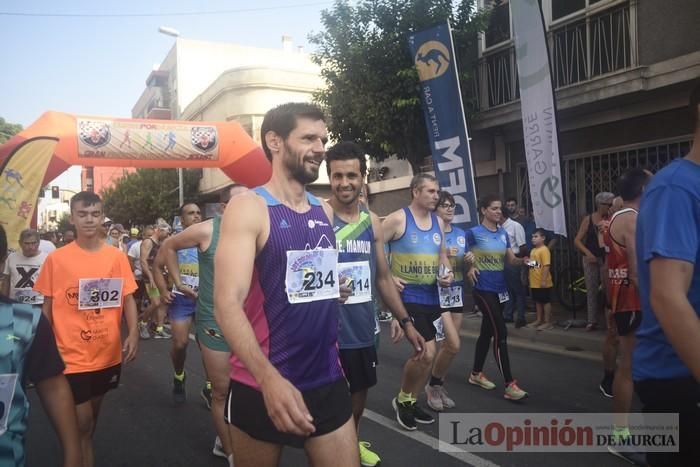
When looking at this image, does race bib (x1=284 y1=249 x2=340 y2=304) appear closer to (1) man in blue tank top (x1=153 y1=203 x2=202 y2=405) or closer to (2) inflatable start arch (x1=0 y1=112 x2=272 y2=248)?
(1) man in blue tank top (x1=153 y1=203 x2=202 y2=405)

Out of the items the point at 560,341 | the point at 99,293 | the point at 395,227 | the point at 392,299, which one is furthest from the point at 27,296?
the point at 560,341

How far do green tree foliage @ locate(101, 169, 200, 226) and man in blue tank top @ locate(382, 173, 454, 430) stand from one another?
3052 centimetres

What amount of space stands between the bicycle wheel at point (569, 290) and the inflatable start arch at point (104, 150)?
6.15 metres

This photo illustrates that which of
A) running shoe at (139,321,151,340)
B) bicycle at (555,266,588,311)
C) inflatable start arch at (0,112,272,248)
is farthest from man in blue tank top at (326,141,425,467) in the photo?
bicycle at (555,266,588,311)

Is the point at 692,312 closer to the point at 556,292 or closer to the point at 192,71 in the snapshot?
the point at 556,292

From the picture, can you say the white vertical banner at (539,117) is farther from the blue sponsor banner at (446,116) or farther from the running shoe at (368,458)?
the running shoe at (368,458)

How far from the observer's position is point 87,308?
3.78m

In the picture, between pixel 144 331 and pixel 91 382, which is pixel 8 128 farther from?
pixel 91 382

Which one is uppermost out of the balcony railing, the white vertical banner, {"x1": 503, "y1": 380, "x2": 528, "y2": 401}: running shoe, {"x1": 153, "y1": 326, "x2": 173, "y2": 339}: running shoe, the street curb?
the balcony railing

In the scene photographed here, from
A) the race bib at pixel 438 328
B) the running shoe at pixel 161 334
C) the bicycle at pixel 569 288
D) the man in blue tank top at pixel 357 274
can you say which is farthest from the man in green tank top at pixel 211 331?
the bicycle at pixel 569 288

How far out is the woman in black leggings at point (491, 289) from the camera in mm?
5602

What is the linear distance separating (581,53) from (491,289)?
25.5ft

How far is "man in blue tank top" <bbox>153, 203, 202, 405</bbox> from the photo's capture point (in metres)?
5.57

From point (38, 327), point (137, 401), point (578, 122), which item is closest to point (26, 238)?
point (137, 401)
